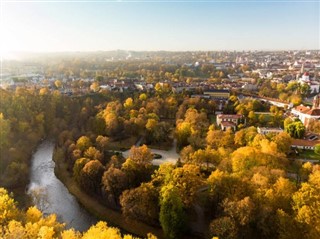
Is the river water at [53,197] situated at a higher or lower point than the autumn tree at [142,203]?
lower

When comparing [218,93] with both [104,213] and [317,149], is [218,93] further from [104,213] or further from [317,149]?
[104,213]

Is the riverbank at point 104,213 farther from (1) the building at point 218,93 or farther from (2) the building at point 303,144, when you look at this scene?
(1) the building at point 218,93

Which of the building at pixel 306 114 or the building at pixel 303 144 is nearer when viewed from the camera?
the building at pixel 303 144

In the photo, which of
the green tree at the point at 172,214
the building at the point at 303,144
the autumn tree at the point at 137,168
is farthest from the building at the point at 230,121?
the green tree at the point at 172,214

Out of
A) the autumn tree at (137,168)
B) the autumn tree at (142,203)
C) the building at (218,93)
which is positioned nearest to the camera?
the autumn tree at (142,203)

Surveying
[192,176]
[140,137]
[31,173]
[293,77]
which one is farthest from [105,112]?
[293,77]

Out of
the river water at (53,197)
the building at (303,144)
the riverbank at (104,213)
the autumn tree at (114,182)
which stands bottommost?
the river water at (53,197)

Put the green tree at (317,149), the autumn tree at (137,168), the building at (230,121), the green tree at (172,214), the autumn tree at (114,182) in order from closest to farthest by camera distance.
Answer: the green tree at (172,214), the autumn tree at (114,182), the autumn tree at (137,168), the green tree at (317,149), the building at (230,121)

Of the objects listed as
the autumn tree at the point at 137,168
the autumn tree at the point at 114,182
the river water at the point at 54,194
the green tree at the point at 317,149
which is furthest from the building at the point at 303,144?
the autumn tree at the point at 114,182
